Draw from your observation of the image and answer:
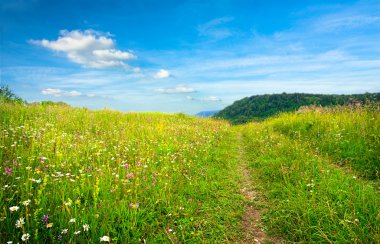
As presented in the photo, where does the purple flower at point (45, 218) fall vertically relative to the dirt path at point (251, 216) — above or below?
above

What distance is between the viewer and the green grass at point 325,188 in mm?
3768

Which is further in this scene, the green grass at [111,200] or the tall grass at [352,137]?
the tall grass at [352,137]

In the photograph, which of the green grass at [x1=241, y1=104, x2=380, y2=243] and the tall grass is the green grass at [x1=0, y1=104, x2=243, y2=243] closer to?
the green grass at [x1=241, y1=104, x2=380, y2=243]

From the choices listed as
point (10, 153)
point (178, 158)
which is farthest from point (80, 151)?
point (178, 158)

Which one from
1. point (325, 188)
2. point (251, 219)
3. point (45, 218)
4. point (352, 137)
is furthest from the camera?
point (352, 137)

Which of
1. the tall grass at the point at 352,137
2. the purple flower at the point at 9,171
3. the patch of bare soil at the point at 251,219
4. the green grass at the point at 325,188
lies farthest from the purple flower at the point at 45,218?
the tall grass at the point at 352,137

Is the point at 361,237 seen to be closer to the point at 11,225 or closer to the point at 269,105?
the point at 11,225

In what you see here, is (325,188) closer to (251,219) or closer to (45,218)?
(251,219)

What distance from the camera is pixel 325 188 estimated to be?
4.99 meters

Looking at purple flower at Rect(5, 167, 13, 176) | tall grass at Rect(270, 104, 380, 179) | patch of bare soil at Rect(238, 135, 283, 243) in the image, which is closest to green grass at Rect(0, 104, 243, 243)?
purple flower at Rect(5, 167, 13, 176)

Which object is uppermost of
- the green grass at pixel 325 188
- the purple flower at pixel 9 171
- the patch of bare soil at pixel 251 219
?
the purple flower at pixel 9 171

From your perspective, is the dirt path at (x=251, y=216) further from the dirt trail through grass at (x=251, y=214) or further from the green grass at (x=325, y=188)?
the green grass at (x=325, y=188)

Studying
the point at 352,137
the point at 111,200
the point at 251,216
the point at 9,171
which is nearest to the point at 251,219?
the point at 251,216

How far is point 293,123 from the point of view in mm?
14336
